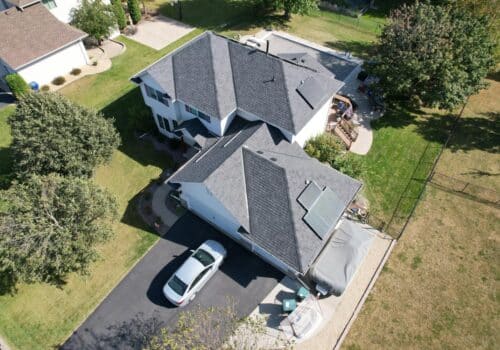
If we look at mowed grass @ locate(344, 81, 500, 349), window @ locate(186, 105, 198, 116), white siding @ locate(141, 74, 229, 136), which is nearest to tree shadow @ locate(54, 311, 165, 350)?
mowed grass @ locate(344, 81, 500, 349)

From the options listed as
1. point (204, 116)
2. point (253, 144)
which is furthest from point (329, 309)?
point (204, 116)

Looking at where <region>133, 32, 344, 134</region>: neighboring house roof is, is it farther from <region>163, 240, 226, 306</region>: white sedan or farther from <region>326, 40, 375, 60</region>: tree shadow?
<region>326, 40, 375, 60</region>: tree shadow

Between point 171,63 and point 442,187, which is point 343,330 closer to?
point 442,187

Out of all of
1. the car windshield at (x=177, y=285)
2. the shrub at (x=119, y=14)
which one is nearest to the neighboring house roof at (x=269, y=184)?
the car windshield at (x=177, y=285)

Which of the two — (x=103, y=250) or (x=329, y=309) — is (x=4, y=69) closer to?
(x=103, y=250)

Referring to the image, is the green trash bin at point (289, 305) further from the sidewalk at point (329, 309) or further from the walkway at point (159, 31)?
the walkway at point (159, 31)

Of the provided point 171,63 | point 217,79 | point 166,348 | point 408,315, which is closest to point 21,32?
point 171,63
